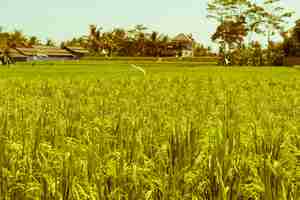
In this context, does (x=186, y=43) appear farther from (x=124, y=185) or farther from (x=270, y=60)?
(x=124, y=185)

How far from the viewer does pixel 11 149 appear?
343 centimetres

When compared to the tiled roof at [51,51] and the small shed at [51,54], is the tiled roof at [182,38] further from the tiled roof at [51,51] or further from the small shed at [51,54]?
the tiled roof at [51,51]

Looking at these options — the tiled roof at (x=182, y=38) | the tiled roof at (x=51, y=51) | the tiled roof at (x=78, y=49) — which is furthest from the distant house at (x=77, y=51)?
the tiled roof at (x=182, y=38)

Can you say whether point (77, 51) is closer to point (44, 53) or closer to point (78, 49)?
point (78, 49)

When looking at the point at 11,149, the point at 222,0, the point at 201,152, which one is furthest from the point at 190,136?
the point at 222,0

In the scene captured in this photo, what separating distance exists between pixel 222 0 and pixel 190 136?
88.0 m

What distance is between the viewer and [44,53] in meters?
130

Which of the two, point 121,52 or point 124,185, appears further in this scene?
point 121,52

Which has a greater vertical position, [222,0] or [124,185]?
[222,0]

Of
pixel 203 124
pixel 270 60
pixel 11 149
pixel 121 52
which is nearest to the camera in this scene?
pixel 11 149

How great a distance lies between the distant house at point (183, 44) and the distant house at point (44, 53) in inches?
1021

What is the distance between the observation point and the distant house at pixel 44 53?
4766 inches

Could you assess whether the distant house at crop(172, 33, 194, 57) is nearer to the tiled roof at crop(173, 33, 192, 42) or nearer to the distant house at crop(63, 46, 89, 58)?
the tiled roof at crop(173, 33, 192, 42)

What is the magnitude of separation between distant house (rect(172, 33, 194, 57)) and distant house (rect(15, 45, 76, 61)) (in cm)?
2593
